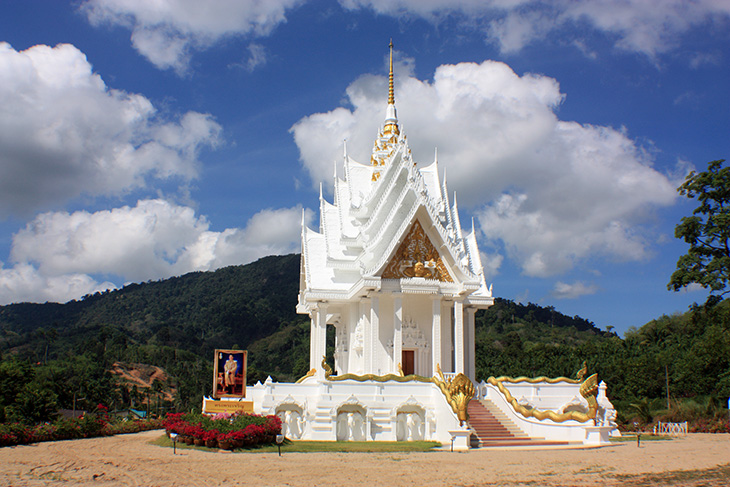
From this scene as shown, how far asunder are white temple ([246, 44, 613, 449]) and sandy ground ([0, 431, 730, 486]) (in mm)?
2584

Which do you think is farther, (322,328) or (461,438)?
(322,328)

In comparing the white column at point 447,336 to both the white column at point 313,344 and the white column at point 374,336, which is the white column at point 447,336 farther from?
the white column at point 313,344

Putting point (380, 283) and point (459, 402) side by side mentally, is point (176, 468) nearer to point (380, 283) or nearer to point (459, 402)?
point (459, 402)

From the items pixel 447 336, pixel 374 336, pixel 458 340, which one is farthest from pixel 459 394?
pixel 447 336

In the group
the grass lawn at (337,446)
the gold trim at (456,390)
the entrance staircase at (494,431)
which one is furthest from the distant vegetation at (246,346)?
the gold trim at (456,390)

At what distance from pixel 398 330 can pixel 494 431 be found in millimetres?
4952

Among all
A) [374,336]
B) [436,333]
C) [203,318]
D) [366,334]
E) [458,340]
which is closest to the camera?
[374,336]

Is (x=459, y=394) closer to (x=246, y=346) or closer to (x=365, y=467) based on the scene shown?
(x=365, y=467)

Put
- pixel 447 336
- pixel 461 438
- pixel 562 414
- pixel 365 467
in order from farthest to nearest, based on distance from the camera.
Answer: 1. pixel 447 336
2. pixel 562 414
3. pixel 461 438
4. pixel 365 467

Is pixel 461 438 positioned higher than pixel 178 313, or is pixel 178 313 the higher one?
pixel 178 313

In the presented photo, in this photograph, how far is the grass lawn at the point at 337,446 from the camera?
51.5 feet

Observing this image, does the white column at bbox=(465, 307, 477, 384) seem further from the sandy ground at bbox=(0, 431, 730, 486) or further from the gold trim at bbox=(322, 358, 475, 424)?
the sandy ground at bbox=(0, 431, 730, 486)

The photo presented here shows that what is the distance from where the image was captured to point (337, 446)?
16.4m

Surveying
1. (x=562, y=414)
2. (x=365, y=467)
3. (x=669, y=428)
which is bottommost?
(x=669, y=428)
